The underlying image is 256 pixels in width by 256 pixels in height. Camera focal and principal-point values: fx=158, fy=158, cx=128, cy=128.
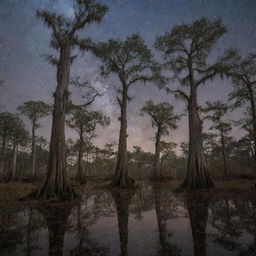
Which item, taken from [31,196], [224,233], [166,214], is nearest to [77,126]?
[31,196]

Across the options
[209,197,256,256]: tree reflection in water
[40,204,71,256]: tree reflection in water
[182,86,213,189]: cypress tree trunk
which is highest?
[182,86,213,189]: cypress tree trunk

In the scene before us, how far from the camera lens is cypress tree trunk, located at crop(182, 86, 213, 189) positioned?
1118 centimetres

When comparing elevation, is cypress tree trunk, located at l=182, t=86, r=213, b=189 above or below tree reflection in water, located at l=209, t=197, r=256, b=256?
above

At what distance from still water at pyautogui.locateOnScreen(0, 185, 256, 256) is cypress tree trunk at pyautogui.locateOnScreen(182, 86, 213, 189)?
6.35 m

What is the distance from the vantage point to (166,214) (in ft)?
16.6

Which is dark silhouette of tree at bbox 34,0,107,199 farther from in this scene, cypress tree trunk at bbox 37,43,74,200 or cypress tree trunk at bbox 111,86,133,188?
cypress tree trunk at bbox 111,86,133,188

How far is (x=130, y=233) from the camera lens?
355cm

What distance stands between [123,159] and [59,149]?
7624mm

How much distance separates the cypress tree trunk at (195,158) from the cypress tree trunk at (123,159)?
5.13 metres

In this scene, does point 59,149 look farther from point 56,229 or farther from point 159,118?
point 159,118

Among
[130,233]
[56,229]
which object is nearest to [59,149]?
[56,229]

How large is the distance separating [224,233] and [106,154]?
184 ft

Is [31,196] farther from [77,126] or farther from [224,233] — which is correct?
[77,126]

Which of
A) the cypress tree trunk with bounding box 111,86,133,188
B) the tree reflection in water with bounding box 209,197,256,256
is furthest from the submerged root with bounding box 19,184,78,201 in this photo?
the cypress tree trunk with bounding box 111,86,133,188
